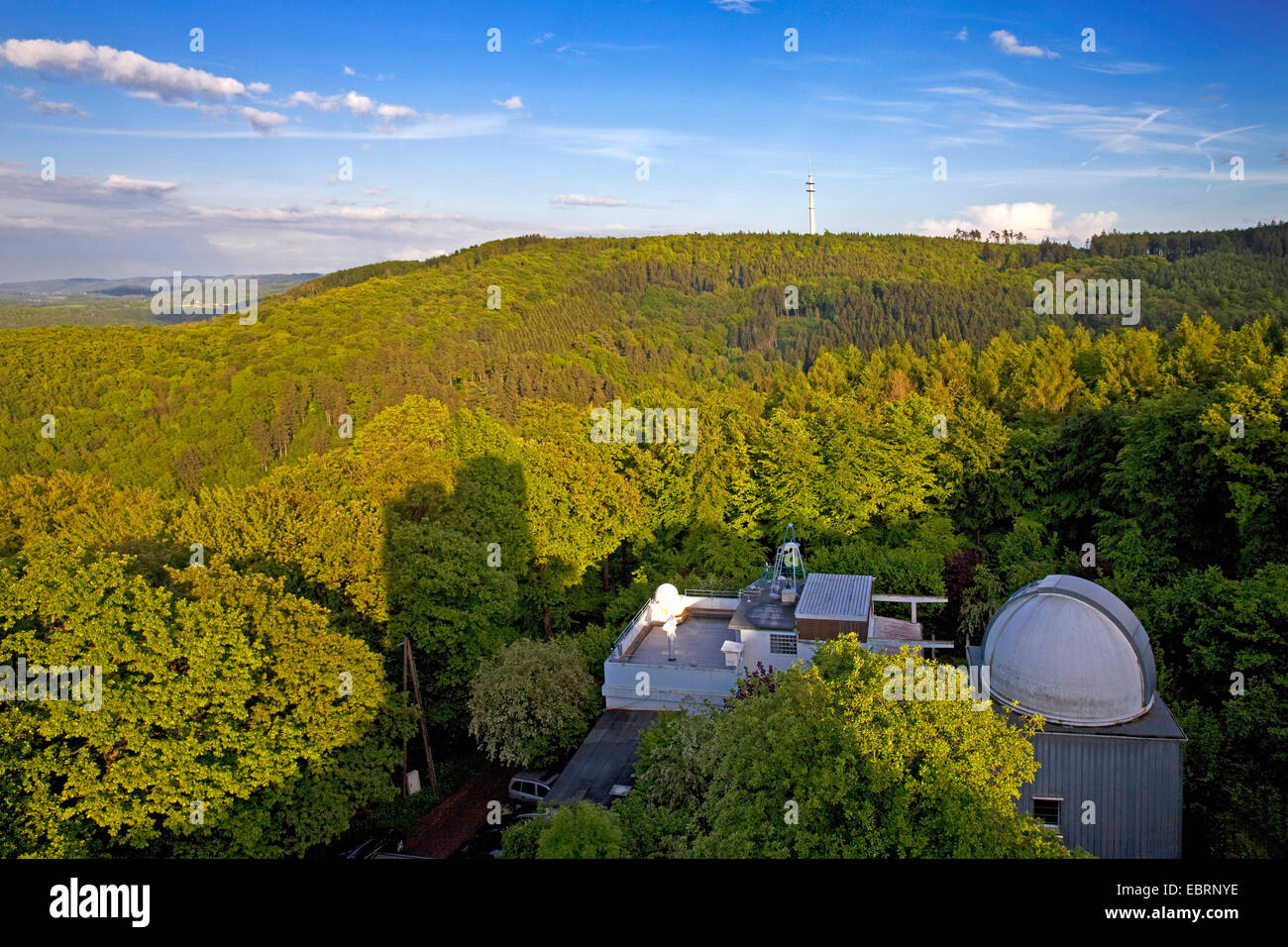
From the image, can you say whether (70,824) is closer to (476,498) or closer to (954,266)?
(476,498)

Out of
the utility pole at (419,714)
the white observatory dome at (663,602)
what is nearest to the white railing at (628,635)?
the white observatory dome at (663,602)

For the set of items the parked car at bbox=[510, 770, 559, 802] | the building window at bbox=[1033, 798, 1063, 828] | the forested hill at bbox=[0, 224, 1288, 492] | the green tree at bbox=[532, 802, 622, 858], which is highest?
the forested hill at bbox=[0, 224, 1288, 492]

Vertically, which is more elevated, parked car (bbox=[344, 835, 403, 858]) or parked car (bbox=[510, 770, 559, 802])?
parked car (bbox=[510, 770, 559, 802])

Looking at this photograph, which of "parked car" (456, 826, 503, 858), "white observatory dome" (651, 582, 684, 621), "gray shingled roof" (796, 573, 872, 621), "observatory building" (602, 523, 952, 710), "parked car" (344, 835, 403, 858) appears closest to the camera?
"parked car" (456, 826, 503, 858)

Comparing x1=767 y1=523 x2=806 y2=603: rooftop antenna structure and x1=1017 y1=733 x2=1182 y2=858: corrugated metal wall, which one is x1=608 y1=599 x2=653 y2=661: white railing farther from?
x1=1017 y1=733 x2=1182 y2=858: corrugated metal wall

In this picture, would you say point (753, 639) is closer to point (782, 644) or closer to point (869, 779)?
point (782, 644)

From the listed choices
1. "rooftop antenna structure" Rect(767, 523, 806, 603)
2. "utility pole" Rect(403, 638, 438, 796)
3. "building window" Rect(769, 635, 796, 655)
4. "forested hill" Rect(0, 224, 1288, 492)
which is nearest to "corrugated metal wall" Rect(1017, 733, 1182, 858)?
"building window" Rect(769, 635, 796, 655)
